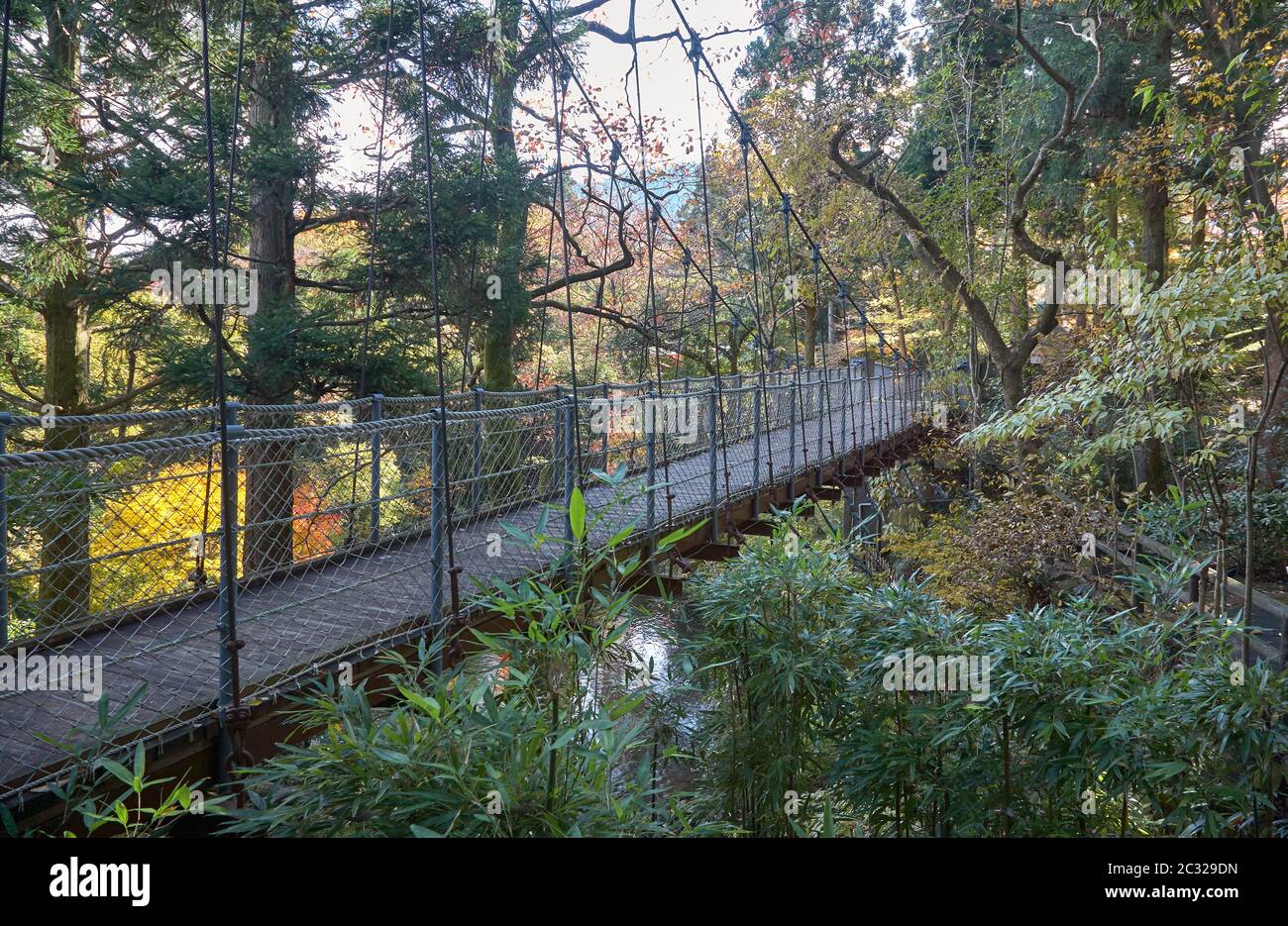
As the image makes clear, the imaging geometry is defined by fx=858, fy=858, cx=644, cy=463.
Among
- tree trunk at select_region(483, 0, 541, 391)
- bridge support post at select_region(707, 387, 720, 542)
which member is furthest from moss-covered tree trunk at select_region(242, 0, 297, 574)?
bridge support post at select_region(707, 387, 720, 542)

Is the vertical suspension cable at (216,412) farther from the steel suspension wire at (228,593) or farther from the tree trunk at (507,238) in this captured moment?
the tree trunk at (507,238)

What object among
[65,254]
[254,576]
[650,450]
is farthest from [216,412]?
[65,254]

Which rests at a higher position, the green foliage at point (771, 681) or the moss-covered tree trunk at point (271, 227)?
the moss-covered tree trunk at point (271, 227)

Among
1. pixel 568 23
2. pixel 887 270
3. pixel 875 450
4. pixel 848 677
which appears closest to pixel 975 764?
pixel 848 677

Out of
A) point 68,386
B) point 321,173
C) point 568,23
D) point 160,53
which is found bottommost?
point 68,386

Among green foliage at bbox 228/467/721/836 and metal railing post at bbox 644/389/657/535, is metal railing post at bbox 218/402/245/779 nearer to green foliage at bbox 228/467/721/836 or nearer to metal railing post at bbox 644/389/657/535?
green foliage at bbox 228/467/721/836

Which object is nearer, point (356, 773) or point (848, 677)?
point (356, 773)

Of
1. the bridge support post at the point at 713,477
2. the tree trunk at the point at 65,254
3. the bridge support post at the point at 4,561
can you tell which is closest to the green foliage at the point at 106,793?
the bridge support post at the point at 4,561

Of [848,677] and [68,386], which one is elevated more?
[68,386]

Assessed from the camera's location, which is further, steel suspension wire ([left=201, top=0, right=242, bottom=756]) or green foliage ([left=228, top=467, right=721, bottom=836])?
steel suspension wire ([left=201, top=0, right=242, bottom=756])

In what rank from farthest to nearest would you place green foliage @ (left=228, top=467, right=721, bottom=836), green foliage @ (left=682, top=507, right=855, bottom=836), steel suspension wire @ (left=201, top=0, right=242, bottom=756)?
green foliage @ (left=682, top=507, right=855, bottom=836) → steel suspension wire @ (left=201, top=0, right=242, bottom=756) → green foliage @ (left=228, top=467, right=721, bottom=836)

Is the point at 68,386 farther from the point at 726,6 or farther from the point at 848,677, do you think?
the point at 726,6

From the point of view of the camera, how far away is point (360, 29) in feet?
19.0

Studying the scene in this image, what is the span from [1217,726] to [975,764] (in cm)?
57
